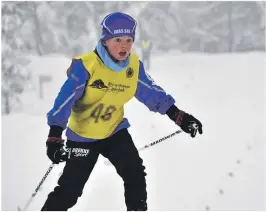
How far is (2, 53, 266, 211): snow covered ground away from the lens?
7.87 m

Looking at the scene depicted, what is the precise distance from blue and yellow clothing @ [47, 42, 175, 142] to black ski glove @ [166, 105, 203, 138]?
9cm

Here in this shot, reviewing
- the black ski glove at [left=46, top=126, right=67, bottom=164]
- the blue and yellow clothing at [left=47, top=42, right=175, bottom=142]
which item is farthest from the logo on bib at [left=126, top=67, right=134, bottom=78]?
the black ski glove at [left=46, top=126, right=67, bottom=164]

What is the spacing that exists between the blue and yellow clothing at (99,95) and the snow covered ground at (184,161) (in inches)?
133

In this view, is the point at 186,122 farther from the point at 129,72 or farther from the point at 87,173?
the point at 87,173

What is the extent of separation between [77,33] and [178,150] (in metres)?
18.4

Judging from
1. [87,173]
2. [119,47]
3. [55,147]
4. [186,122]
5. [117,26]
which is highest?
[117,26]

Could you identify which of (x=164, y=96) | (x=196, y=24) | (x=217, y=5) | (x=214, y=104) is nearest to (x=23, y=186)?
(x=164, y=96)

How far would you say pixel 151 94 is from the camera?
4430 millimetres

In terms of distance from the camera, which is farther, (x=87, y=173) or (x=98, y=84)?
(x=87, y=173)

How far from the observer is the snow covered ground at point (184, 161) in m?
7.87

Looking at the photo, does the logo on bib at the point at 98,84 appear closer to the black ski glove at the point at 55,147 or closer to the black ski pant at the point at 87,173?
the black ski glove at the point at 55,147

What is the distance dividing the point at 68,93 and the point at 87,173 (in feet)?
2.91

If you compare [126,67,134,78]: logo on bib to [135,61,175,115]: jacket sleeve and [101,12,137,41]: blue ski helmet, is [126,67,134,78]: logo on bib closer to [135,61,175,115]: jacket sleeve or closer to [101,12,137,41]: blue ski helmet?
[135,61,175,115]: jacket sleeve

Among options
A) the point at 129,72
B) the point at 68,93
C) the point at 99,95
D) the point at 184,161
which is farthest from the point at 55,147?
the point at 184,161
